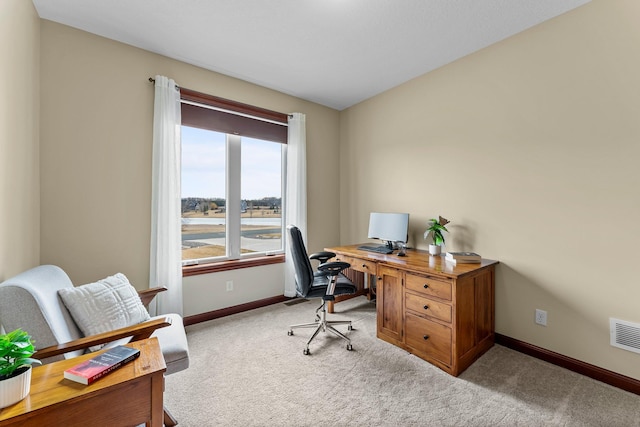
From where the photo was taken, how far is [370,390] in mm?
1874

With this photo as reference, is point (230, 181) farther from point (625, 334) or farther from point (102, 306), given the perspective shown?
point (625, 334)

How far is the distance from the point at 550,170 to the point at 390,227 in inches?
58.7

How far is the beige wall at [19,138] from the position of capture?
146 centimetres

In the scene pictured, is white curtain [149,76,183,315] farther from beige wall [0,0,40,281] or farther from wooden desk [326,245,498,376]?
wooden desk [326,245,498,376]

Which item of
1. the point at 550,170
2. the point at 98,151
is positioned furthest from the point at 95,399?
the point at 550,170

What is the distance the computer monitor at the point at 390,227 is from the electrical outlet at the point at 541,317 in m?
1.23

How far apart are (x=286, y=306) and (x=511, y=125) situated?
3.00 m

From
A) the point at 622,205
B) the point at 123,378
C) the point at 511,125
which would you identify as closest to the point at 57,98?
the point at 123,378

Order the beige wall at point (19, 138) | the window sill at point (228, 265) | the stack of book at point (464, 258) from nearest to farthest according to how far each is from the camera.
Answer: the beige wall at point (19, 138) → the stack of book at point (464, 258) → the window sill at point (228, 265)

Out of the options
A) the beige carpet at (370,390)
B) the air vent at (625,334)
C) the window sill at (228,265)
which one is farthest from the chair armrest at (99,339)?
the air vent at (625,334)

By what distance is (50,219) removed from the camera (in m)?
2.22

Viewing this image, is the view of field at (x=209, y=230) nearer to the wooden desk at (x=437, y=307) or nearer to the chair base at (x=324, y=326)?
the chair base at (x=324, y=326)

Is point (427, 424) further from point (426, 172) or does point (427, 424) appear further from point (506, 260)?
point (426, 172)

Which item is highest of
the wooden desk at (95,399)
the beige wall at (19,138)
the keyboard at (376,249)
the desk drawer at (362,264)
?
the beige wall at (19,138)
